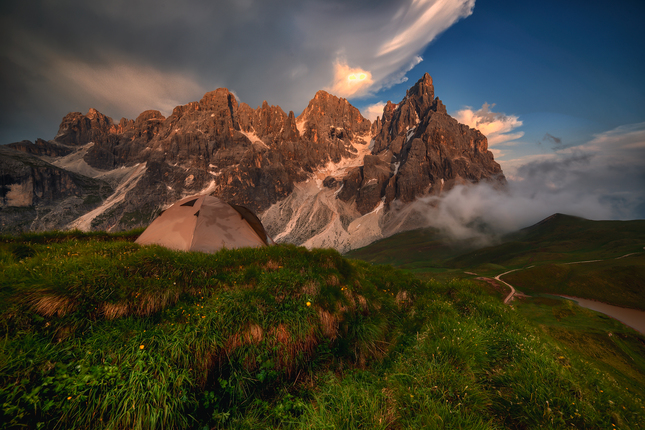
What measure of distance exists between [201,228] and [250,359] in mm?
14225

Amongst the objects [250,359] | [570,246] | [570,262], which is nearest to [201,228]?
[250,359]

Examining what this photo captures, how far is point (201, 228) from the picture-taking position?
18734 millimetres

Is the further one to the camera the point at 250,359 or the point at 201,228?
the point at 201,228

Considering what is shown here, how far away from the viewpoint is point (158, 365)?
559 cm

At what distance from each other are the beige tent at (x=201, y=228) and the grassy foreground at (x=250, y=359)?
783 cm

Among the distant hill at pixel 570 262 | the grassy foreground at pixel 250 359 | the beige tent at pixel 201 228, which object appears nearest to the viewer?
the grassy foreground at pixel 250 359

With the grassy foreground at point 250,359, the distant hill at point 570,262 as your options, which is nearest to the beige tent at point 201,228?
the grassy foreground at point 250,359

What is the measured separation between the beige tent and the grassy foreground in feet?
25.7

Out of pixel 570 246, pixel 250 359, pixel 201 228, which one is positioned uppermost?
pixel 201 228

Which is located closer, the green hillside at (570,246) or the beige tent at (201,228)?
the beige tent at (201,228)

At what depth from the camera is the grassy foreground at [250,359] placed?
486 centimetres

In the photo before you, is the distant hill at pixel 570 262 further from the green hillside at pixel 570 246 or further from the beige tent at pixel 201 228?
the beige tent at pixel 201 228

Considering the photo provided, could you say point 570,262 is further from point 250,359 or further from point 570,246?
point 250,359

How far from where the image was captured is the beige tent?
1817cm
